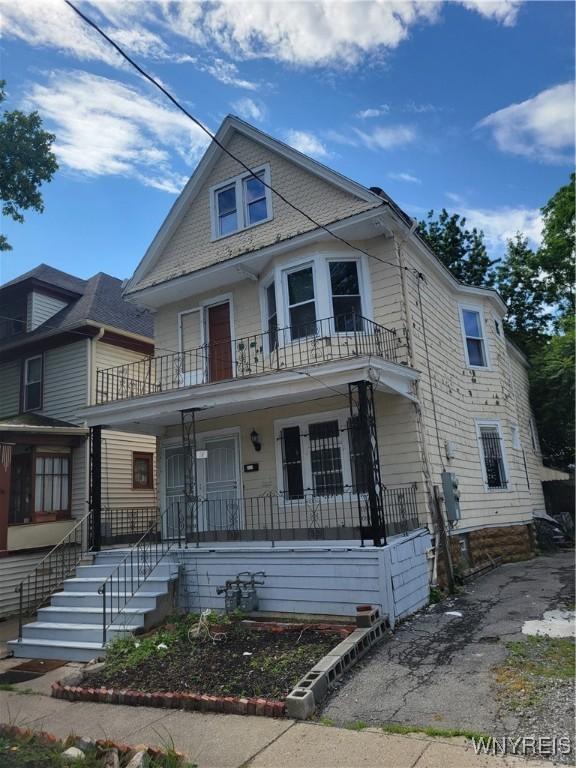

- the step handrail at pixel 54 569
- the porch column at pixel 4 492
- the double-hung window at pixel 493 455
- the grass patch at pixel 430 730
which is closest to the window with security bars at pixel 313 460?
the step handrail at pixel 54 569

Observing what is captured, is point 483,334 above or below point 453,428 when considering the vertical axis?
above

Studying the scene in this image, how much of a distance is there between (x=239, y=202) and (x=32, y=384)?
27.6ft

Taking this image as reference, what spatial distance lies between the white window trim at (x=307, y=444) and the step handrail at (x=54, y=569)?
3.94 meters

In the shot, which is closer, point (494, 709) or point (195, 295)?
point (494, 709)

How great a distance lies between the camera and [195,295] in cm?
1306

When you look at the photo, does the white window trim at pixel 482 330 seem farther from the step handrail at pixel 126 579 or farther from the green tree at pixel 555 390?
the step handrail at pixel 126 579

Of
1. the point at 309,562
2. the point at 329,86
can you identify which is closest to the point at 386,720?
the point at 309,562

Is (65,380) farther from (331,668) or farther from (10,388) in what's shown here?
(331,668)

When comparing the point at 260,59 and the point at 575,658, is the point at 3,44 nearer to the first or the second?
the point at 260,59

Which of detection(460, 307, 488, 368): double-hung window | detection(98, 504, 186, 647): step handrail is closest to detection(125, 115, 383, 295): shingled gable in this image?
detection(460, 307, 488, 368): double-hung window

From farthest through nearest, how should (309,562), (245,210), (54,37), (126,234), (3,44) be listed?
(245,210), (126,234), (309,562), (3,44), (54,37)

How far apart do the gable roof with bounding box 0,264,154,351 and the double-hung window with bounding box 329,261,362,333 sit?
19.3 ft

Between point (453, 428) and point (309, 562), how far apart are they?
215 inches

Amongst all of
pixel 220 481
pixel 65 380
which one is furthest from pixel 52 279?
pixel 220 481
